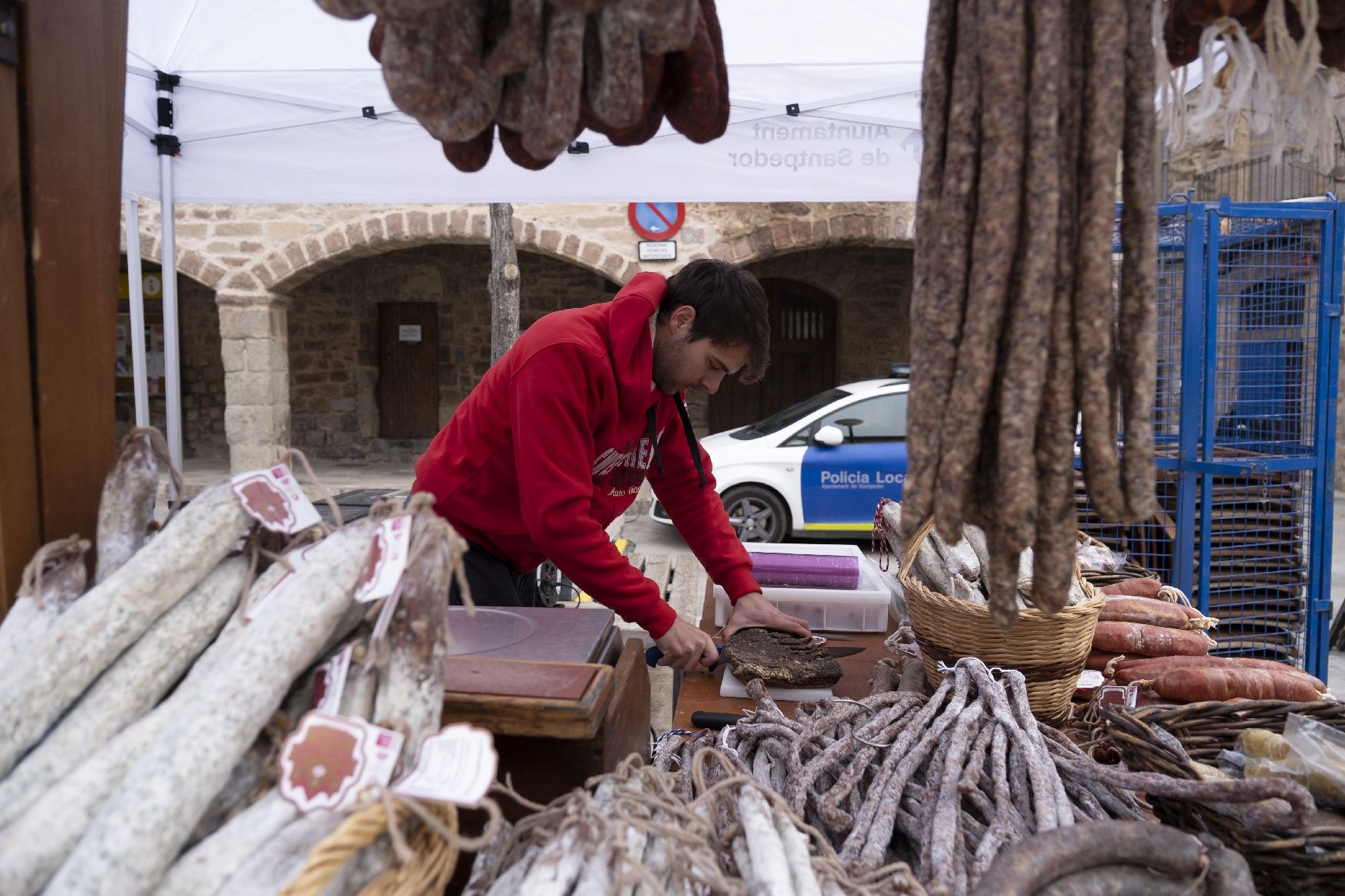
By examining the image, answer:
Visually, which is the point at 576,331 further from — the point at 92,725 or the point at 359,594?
the point at 92,725

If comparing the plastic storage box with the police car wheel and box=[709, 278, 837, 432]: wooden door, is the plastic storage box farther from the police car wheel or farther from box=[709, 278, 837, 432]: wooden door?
box=[709, 278, 837, 432]: wooden door

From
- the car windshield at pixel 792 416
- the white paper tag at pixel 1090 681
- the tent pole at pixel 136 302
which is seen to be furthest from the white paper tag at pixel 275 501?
the car windshield at pixel 792 416

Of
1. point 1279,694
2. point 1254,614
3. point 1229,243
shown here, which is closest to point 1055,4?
point 1279,694

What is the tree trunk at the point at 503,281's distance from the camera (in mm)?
6445

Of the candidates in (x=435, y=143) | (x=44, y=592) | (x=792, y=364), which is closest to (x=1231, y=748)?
(x=44, y=592)

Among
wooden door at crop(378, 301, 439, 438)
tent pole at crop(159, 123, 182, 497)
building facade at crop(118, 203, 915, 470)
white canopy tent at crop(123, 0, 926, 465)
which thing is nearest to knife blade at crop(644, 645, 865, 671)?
white canopy tent at crop(123, 0, 926, 465)

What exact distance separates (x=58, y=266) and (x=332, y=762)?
35.8 inches

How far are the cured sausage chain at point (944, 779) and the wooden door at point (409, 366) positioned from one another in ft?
39.0

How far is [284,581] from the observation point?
1050mm

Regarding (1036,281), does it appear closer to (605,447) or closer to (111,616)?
(111,616)

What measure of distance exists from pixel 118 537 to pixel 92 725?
366mm

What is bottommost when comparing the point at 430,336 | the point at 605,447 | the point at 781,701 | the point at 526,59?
the point at 781,701

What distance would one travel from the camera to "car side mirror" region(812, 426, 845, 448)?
287 inches

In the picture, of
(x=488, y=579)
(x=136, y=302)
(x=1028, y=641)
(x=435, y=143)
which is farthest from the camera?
(x=136, y=302)
